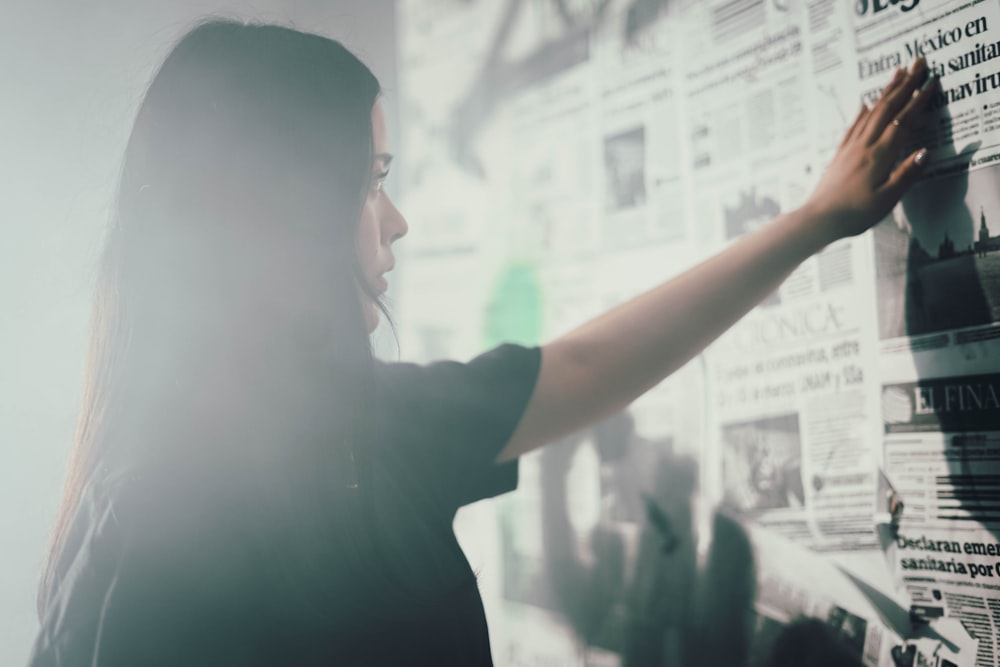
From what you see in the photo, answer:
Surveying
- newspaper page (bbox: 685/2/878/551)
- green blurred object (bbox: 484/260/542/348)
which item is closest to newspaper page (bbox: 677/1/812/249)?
newspaper page (bbox: 685/2/878/551)

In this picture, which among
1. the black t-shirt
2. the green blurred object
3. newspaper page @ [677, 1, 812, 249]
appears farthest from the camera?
the green blurred object

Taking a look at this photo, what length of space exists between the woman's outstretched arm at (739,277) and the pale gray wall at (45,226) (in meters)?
0.63

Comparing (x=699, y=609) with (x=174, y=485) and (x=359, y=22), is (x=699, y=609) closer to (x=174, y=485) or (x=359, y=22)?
(x=174, y=485)

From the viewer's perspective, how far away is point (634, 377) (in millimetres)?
546

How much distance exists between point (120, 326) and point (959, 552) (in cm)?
57

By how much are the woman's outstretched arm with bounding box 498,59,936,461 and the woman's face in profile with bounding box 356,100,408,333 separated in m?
0.13

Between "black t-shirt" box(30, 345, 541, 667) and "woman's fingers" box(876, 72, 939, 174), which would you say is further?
"woman's fingers" box(876, 72, 939, 174)

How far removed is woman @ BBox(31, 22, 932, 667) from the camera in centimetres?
42

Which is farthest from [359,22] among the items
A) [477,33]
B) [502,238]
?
[502,238]

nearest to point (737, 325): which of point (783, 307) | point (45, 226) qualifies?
point (783, 307)

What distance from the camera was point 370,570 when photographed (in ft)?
1.56

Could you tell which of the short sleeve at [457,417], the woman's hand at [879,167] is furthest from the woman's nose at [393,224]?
the woman's hand at [879,167]

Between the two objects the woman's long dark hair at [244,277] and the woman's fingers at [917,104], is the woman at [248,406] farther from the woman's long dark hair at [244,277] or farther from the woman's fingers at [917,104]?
the woman's fingers at [917,104]

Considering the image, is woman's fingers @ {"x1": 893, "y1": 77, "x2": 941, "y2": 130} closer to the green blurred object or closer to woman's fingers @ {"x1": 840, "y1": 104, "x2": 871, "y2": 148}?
woman's fingers @ {"x1": 840, "y1": 104, "x2": 871, "y2": 148}
